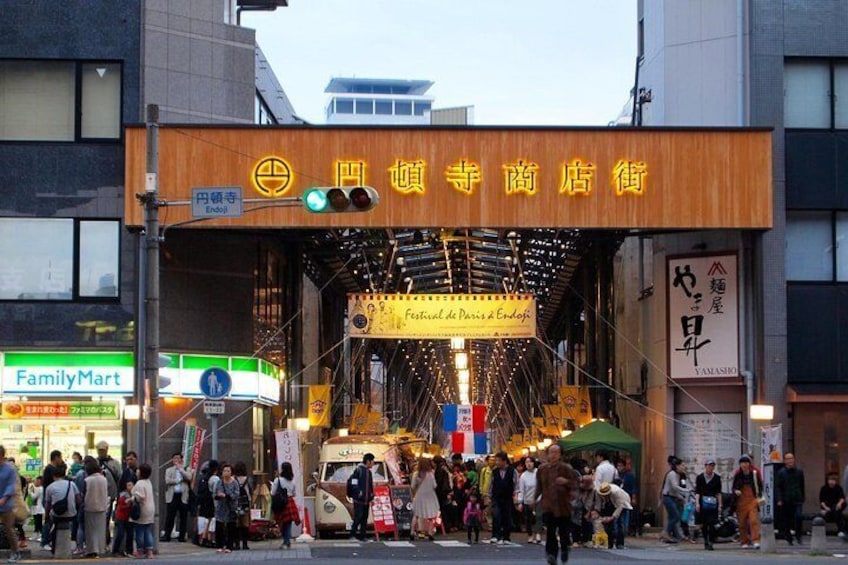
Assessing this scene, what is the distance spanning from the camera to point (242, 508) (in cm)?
2675

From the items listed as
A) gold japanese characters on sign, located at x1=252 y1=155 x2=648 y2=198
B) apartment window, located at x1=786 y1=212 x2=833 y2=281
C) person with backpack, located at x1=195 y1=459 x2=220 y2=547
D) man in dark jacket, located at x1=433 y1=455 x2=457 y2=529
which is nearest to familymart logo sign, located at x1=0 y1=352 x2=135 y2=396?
person with backpack, located at x1=195 y1=459 x2=220 y2=547

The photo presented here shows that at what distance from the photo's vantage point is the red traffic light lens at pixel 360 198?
21719 mm

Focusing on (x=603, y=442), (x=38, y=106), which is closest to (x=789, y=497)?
(x=603, y=442)

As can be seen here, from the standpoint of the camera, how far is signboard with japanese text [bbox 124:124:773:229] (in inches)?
1223

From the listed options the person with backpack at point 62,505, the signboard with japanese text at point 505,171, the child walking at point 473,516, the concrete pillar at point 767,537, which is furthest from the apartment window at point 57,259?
the concrete pillar at point 767,537

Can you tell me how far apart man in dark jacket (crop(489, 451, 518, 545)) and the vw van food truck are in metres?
3.15

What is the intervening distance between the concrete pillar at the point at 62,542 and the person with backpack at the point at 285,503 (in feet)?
13.7

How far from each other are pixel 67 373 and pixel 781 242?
1570 centimetres

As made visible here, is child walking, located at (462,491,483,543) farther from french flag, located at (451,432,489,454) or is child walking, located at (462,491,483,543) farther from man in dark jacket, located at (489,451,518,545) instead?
french flag, located at (451,432,489,454)

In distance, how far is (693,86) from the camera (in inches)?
1337

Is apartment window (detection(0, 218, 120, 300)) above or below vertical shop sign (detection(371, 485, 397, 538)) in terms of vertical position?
above

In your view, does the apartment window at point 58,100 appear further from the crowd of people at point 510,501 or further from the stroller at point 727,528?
the stroller at point 727,528

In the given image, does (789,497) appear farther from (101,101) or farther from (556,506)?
(101,101)

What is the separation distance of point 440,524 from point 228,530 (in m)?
7.65
